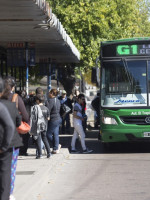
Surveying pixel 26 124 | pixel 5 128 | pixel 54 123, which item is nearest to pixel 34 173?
pixel 26 124

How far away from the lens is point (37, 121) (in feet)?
45.4

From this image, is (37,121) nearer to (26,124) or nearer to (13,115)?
(26,124)

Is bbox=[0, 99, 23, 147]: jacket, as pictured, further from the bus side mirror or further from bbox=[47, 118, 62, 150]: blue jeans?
the bus side mirror

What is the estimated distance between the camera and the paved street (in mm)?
9383

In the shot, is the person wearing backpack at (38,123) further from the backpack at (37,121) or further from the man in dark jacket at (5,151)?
the man in dark jacket at (5,151)

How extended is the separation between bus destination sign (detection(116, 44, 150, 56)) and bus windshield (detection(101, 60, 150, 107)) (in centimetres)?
22

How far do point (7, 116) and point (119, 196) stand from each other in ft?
11.4

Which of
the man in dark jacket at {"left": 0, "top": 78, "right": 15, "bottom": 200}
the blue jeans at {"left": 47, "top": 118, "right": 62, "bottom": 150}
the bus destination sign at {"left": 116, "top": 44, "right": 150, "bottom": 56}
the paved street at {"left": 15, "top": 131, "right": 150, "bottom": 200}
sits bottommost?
the paved street at {"left": 15, "top": 131, "right": 150, "bottom": 200}

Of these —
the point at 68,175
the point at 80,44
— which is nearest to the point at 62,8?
the point at 80,44

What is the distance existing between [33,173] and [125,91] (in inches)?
214

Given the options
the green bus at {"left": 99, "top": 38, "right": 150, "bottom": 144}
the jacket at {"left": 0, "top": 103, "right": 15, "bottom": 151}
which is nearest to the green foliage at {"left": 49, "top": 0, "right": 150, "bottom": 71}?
the green bus at {"left": 99, "top": 38, "right": 150, "bottom": 144}

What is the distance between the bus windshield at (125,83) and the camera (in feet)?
51.7

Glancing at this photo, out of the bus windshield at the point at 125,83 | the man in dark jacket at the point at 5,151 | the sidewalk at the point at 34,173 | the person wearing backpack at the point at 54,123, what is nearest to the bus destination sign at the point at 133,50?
the bus windshield at the point at 125,83

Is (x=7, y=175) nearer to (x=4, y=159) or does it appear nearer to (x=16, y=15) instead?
(x=4, y=159)
